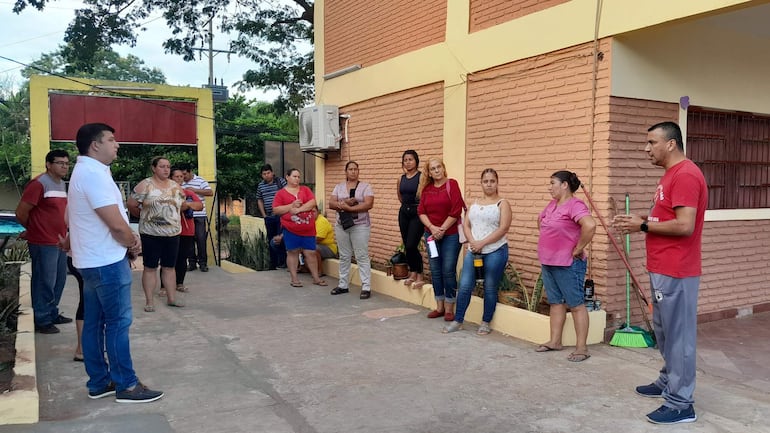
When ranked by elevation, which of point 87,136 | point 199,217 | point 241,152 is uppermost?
point 241,152

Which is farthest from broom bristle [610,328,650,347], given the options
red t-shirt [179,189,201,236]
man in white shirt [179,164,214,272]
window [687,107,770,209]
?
man in white shirt [179,164,214,272]

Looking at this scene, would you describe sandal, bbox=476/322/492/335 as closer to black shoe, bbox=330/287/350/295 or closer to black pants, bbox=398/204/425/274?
black pants, bbox=398/204/425/274

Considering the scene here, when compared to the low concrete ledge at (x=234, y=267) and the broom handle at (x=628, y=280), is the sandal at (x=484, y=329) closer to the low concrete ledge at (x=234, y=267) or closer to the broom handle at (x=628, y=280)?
Answer: the broom handle at (x=628, y=280)

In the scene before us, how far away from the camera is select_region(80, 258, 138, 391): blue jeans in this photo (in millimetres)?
4266

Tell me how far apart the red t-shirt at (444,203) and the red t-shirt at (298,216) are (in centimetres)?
241

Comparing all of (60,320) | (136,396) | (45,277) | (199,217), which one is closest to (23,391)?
(136,396)

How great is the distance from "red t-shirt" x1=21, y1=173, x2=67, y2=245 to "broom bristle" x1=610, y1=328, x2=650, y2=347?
5433mm

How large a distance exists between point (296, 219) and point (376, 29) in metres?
3.37

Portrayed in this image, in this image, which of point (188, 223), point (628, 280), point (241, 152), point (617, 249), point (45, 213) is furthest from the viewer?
point (241, 152)

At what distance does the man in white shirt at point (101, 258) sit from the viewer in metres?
4.20

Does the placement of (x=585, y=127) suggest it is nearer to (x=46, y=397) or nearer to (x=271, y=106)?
(x=46, y=397)

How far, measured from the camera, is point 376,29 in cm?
984

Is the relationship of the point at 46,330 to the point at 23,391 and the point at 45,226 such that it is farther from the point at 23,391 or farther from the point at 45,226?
the point at 23,391

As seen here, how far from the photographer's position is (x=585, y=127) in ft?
20.3
